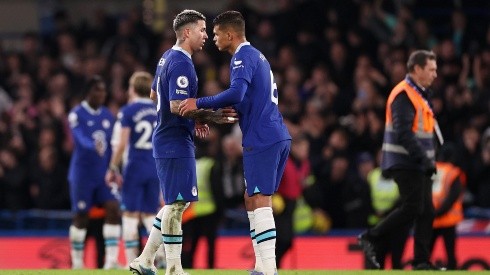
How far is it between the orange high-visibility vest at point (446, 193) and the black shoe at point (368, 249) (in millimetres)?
2343

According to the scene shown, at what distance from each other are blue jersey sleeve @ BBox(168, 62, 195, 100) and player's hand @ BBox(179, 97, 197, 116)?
0.26ft

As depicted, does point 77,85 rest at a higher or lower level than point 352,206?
higher

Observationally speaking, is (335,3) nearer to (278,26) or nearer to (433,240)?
(278,26)

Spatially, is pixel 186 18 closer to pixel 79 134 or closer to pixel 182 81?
pixel 182 81

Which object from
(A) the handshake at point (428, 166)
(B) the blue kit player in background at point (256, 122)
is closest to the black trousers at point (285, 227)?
(A) the handshake at point (428, 166)

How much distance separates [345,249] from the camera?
714 inches

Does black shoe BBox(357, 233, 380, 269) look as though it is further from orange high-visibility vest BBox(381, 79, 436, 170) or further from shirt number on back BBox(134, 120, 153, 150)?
shirt number on back BBox(134, 120, 153, 150)

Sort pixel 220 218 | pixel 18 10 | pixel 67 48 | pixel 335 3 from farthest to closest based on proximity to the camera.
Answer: pixel 18 10
pixel 67 48
pixel 335 3
pixel 220 218

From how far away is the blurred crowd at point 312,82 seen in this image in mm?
19312

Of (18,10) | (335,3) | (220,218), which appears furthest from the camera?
(18,10)

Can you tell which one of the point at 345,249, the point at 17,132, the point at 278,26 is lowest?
the point at 345,249

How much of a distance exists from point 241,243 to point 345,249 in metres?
1.50

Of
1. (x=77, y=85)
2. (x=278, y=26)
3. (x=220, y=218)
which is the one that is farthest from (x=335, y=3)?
(x=220, y=218)

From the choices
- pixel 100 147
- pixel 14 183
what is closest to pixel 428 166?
pixel 100 147
